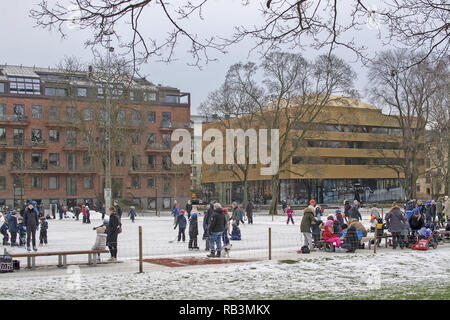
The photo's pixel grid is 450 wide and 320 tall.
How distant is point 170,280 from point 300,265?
155 inches

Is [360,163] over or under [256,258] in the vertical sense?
over

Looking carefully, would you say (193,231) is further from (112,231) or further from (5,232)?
(5,232)

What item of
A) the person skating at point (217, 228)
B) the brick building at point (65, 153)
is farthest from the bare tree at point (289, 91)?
the person skating at point (217, 228)

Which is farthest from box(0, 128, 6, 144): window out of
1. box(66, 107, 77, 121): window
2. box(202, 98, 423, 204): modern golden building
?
box(202, 98, 423, 204): modern golden building

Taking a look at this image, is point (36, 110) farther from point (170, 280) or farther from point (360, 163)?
point (170, 280)

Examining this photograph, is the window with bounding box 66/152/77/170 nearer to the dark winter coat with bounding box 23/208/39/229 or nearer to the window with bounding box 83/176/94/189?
the window with bounding box 83/176/94/189

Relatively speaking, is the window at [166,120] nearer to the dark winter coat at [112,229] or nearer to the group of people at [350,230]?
the group of people at [350,230]

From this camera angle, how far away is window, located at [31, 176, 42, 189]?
223 feet

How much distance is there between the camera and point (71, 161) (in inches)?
2785

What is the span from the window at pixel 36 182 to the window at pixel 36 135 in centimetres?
430

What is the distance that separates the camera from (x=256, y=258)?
16875mm

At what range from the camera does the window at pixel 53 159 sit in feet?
229

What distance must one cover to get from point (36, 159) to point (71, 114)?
13140 mm
